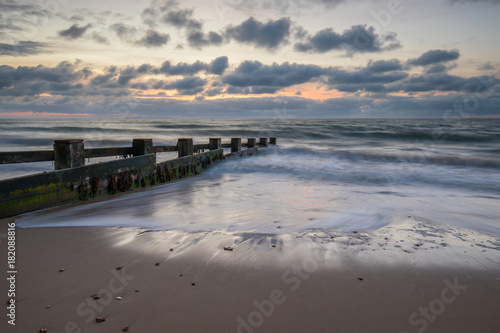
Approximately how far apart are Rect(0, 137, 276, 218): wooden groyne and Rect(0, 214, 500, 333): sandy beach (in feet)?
1.58

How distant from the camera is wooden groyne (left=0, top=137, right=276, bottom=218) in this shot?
3992mm

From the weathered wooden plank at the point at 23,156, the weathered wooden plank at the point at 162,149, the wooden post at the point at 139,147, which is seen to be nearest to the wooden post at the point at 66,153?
the weathered wooden plank at the point at 23,156

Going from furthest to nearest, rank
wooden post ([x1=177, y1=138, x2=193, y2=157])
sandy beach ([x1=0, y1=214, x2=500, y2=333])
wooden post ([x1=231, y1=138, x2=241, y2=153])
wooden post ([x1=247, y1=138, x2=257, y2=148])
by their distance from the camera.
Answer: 1. wooden post ([x1=247, y1=138, x2=257, y2=148])
2. wooden post ([x1=231, y1=138, x2=241, y2=153])
3. wooden post ([x1=177, y1=138, x2=193, y2=157])
4. sandy beach ([x1=0, y1=214, x2=500, y2=333])

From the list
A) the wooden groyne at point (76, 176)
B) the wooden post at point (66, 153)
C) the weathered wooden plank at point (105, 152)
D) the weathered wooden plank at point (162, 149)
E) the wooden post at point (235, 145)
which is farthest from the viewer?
the wooden post at point (235, 145)

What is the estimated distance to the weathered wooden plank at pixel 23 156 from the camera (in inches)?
167

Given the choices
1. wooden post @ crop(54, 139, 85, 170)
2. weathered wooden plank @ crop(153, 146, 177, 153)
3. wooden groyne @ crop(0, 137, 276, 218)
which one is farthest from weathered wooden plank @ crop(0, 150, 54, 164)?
weathered wooden plank @ crop(153, 146, 177, 153)

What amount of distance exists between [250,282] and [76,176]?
3.68 meters

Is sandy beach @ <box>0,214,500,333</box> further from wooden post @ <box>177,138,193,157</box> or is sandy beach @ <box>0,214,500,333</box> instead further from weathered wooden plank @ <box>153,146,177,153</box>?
wooden post @ <box>177,138,193,157</box>

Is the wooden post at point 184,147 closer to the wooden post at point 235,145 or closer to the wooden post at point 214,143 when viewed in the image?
the wooden post at point 214,143

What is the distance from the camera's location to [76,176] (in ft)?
15.8

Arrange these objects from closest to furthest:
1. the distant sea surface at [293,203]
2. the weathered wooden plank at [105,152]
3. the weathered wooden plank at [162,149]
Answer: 1. the distant sea surface at [293,203]
2. the weathered wooden plank at [105,152]
3. the weathered wooden plank at [162,149]

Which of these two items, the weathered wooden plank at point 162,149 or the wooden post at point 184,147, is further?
the wooden post at point 184,147

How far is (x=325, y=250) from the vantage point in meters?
3.27

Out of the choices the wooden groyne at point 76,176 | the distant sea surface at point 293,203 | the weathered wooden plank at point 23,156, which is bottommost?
the distant sea surface at point 293,203
